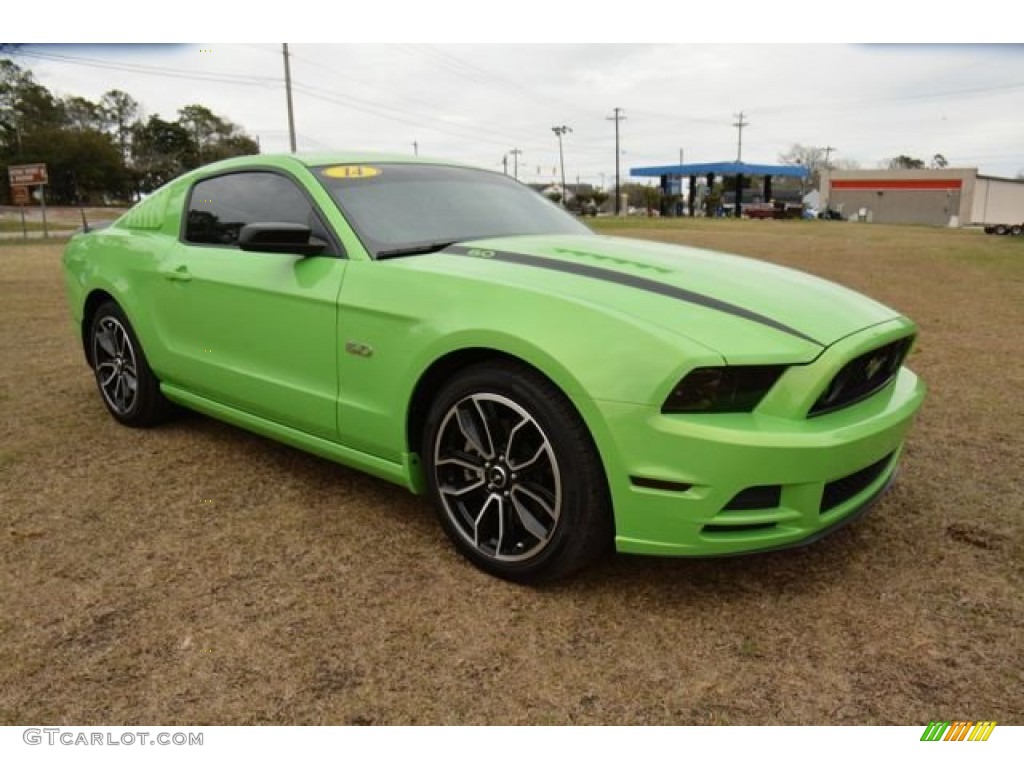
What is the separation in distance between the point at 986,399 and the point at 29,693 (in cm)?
512

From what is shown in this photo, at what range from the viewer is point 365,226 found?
3053mm

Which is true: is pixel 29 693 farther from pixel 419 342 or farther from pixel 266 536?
pixel 419 342

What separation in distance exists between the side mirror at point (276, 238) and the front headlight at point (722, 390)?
1.58 meters

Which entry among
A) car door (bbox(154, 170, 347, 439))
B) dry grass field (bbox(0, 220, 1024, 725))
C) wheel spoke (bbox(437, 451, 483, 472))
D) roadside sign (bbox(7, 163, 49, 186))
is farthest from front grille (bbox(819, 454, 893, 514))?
roadside sign (bbox(7, 163, 49, 186))

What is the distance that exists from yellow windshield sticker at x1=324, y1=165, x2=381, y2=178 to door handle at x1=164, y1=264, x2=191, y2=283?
90cm

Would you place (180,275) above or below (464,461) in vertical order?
above

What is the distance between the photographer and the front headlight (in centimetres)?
220

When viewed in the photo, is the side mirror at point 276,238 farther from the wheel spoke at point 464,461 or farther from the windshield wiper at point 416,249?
the wheel spoke at point 464,461

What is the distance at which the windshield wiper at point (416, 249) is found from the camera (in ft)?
9.70

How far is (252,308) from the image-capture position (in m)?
3.27

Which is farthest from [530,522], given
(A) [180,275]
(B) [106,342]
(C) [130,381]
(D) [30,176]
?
(D) [30,176]

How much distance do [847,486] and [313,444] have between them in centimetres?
201

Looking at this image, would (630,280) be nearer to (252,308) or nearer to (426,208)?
(426,208)

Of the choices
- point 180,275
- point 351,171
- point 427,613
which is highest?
point 351,171
